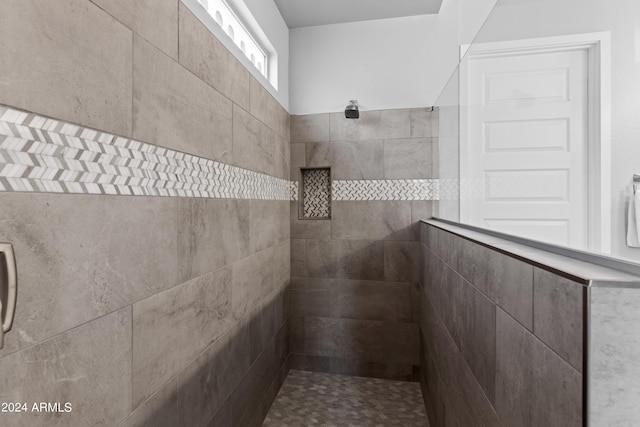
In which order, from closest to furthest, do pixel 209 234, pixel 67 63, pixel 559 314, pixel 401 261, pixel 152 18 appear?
pixel 559 314
pixel 67 63
pixel 152 18
pixel 209 234
pixel 401 261

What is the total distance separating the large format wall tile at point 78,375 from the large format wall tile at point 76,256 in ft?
0.11

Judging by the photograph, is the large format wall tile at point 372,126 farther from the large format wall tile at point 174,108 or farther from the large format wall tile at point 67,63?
the large format wall tile at point 67,63

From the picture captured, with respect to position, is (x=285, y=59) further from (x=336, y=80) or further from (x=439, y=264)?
(x=439, y=264)

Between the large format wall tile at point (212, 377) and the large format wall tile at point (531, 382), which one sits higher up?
the large format wall tile at point (531, 382)

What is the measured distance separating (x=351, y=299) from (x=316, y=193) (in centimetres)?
91

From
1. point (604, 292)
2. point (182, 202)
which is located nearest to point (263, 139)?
point (182, 202)

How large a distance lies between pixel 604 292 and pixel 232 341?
1422 millimetres

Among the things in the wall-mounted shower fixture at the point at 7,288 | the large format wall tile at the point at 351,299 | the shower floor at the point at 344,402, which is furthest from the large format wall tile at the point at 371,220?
the wall-mounted shower fixture at the point at 7,288

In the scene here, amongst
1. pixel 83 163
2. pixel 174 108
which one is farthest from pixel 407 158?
pixel 83 163

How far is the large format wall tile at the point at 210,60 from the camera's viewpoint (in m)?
1.13

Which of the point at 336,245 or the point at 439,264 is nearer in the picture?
the point at 439,264

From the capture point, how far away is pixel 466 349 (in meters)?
1.10

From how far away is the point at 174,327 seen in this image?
1.06 meters

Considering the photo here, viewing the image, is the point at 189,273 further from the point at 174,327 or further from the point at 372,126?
the point at 372,126
